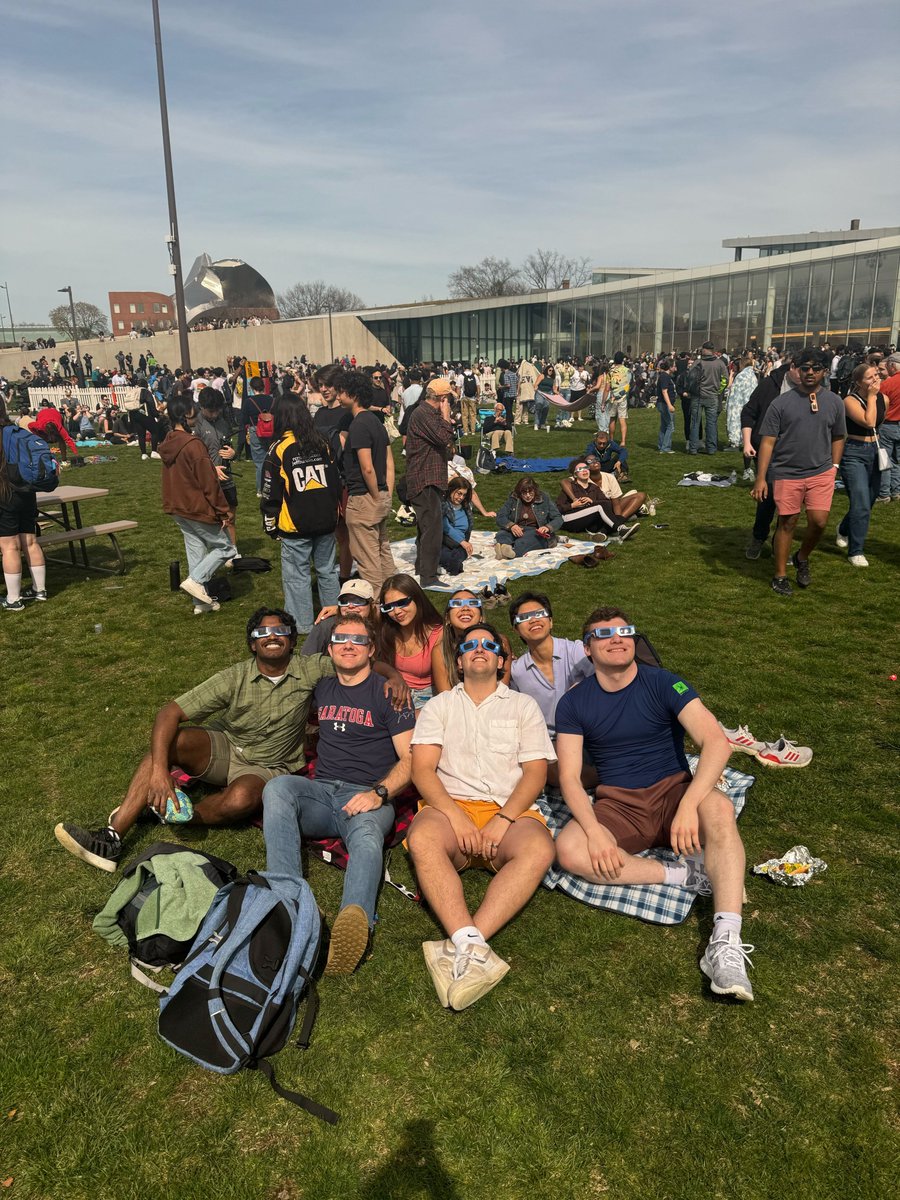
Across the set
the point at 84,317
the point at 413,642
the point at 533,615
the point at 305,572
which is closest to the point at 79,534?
the point at 305,572

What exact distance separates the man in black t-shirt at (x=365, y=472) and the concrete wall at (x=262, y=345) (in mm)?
37600

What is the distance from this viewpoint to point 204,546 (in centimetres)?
848

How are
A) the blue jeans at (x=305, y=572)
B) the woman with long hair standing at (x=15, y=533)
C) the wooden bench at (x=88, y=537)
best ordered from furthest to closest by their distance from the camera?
the wooden bench at (x=88, y=537) → the woman with long hair standing at (x=15, y=533) → the blue jeans at (x=305, y=572)

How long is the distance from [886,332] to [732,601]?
3435cm

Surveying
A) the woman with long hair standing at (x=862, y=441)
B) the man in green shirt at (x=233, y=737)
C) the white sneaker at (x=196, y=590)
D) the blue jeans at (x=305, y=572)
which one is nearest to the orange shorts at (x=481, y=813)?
the man in green shirt at (x=233, y=737)

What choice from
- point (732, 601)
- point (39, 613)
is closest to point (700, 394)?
point (732, 601)

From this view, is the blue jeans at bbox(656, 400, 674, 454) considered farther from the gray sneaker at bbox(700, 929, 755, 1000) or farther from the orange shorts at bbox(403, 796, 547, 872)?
the gray sneaker at bbox(700, 929, 755, 1000)

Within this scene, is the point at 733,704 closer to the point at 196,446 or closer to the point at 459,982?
the point at 459,982

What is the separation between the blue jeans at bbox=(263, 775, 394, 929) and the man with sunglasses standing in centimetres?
557

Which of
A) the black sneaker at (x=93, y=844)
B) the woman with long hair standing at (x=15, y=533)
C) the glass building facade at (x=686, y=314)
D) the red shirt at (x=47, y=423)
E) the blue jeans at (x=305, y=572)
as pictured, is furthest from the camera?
the glass building facade at (x=686, y=314)

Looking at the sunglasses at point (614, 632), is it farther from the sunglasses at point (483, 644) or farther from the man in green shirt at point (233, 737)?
the man in green shirt at point (233, 737)

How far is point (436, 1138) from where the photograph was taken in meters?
2.72

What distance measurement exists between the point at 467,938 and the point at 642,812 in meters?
1.11

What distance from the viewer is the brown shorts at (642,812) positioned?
155 inches
